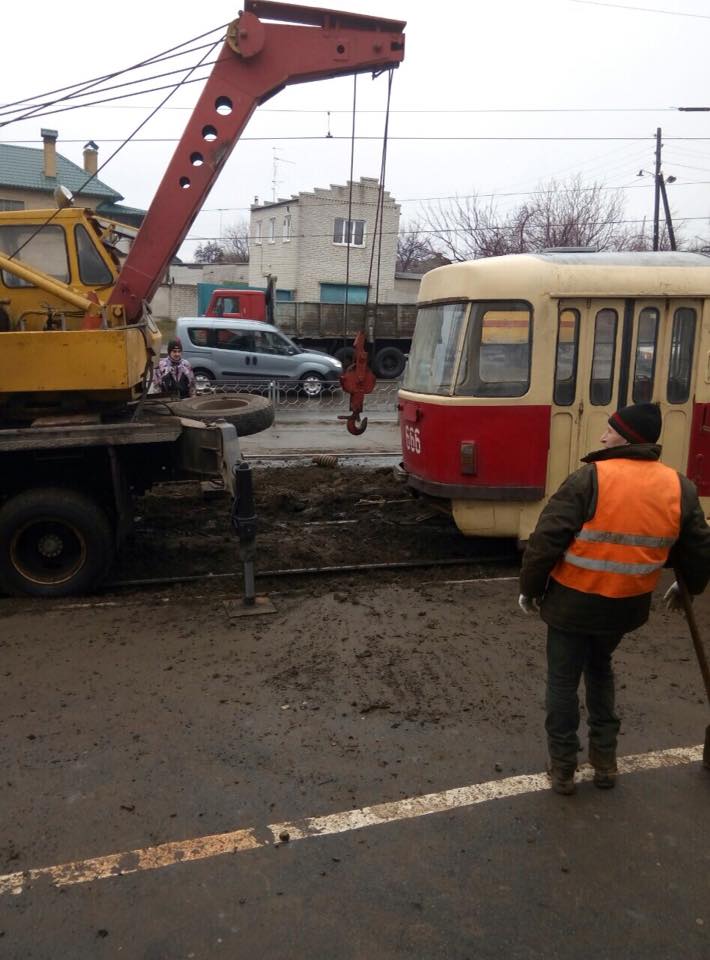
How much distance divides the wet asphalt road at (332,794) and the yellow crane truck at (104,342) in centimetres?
84

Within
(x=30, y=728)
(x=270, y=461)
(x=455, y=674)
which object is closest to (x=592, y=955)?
(x=455, y=674)

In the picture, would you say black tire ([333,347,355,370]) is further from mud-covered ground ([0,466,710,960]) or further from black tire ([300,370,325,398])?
mud-covered ground ([0,466,710,960])

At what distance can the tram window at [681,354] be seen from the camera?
6453mm

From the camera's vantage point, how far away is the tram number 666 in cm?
679

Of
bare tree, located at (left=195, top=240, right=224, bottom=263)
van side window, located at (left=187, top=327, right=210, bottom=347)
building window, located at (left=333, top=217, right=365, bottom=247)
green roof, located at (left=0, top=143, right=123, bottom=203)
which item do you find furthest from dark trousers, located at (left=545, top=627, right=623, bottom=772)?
bare tree, located at (left=195, top=240, right=224, bottom=263)

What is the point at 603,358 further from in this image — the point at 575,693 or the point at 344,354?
the point at 344,354

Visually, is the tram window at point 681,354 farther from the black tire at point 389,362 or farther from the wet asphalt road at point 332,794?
the black tire at point 389,362

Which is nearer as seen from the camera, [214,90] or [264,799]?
[264,799]

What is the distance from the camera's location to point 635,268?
6418 millimetres

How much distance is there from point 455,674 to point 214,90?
536cm

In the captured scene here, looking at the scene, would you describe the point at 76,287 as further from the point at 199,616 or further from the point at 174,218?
the point at 199,616

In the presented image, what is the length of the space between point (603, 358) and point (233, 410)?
3.34 metres

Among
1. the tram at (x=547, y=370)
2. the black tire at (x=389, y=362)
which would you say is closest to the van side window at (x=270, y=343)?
the black tire at (x=389, y=362)

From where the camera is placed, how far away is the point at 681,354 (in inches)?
256
